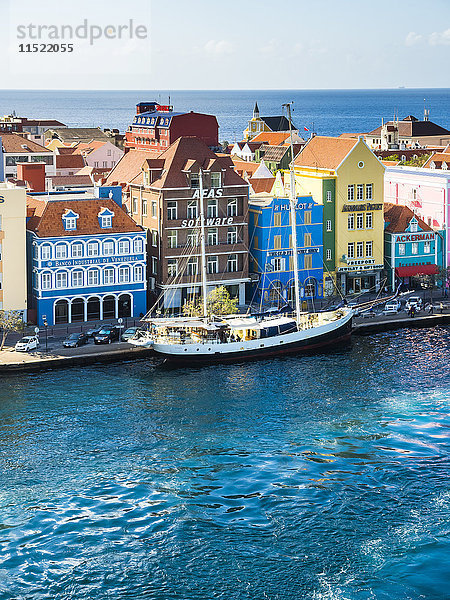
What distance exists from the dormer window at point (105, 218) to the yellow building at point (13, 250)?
7.21m

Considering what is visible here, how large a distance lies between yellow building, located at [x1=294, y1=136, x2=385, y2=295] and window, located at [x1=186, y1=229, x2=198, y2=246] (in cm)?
1485

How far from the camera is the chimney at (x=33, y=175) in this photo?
11719 centimetres

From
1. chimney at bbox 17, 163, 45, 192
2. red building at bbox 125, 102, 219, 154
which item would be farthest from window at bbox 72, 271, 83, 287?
red building at bbox 125, 102, 219, 154

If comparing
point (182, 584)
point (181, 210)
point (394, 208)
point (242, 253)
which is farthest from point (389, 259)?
point (182, 584)

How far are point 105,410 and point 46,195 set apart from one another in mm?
36383

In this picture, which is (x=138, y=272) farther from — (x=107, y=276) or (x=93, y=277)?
(x=93, y=277)

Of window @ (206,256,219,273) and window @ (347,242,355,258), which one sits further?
window @ (347,242,355,258)

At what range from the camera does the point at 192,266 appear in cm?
10194

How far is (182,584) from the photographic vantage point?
49.0 m

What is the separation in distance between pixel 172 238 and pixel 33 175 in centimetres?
2465

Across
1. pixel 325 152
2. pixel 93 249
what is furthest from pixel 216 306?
pixel 325 152

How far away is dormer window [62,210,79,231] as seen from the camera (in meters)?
95.7

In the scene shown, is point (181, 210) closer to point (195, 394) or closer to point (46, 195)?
point (46, 195)

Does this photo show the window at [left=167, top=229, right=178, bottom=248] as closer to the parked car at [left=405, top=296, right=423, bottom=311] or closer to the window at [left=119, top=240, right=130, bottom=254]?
the window at [left=119, top=240, right=130, bottom=254]
